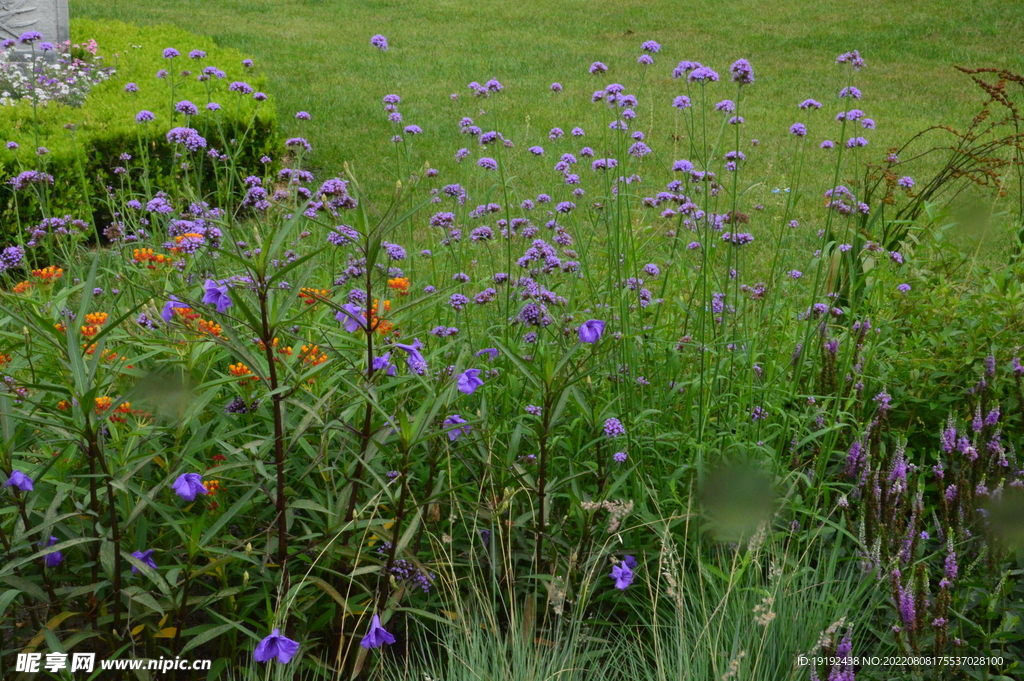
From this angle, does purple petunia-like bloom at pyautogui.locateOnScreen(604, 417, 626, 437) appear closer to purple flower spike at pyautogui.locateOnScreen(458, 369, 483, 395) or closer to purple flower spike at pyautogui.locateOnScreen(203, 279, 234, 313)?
purple flower spike at pyautogui.locateOnScreen(458, 369, 483, 395)

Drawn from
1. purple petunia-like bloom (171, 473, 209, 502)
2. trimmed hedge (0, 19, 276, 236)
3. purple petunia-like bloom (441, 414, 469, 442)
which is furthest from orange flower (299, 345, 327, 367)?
trimmed hedge (0, 19, 276, 236)

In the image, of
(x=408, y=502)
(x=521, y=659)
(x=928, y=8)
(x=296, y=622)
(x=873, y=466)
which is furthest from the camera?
(x=928, y=8)

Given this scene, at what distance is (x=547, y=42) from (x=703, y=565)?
14780 millimetres

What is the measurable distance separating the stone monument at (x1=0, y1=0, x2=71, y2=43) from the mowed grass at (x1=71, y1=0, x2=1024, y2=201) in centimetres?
226

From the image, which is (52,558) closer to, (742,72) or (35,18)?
(742,72)

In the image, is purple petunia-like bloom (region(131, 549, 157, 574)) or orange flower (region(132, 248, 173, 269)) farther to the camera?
orange flower (region(132, 248, 173, 269))

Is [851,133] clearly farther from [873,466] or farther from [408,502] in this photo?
[408,502]

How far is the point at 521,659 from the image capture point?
2.08 meters

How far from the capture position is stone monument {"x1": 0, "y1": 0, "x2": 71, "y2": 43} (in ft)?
30.5

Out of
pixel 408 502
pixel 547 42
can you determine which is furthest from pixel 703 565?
pixel 547 42

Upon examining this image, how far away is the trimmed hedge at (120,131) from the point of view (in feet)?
19.5

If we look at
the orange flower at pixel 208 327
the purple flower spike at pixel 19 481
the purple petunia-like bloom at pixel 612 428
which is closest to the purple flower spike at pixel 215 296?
the orange flower at pixel 208 327

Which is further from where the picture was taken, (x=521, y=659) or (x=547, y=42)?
(x=547, y=42)

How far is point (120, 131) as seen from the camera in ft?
22.4
